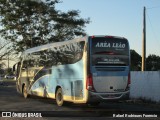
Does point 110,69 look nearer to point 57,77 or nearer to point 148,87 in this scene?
point 57,77

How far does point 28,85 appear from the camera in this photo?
79.4ft

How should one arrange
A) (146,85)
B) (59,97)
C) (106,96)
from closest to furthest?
(106,96) → (59,97) → (146,85)

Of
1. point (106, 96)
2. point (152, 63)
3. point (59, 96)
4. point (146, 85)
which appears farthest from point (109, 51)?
point (152, 63)

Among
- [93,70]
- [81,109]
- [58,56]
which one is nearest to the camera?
[93,70]

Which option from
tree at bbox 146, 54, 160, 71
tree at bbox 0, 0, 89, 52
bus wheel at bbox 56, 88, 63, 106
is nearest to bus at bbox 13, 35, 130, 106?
bus wheel at bbox 56, 88, 63, 106

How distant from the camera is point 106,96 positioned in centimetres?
1698

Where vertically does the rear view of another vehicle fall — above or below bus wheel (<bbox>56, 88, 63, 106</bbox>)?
above

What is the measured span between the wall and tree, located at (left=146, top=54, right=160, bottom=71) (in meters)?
77.2

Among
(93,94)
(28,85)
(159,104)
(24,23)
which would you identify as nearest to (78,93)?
(93,94)

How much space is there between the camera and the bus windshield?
17000 millimetres

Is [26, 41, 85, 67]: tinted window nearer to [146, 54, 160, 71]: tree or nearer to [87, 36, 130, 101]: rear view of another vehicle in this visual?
[87, 36, 130, 101]: rear view of another vehicle

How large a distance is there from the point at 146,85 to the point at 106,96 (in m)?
6.14

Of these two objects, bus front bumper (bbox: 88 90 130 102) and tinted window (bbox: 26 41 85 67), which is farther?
tinted window (bbox: 26 41 85 67)

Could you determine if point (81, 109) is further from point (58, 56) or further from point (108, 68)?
point (58, 56)
